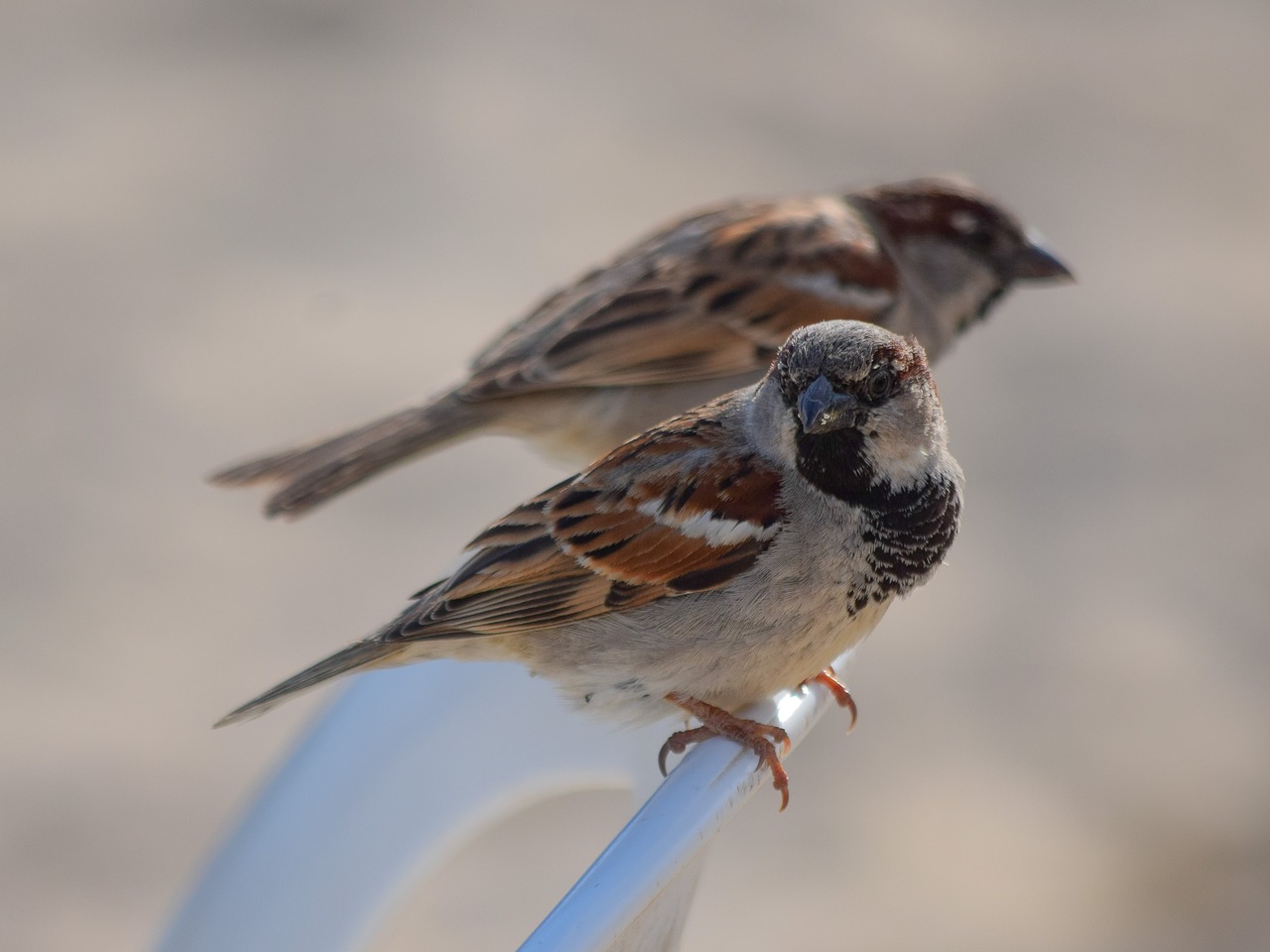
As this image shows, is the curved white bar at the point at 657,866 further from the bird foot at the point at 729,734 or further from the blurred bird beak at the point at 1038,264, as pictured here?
the blurred bird beak at the point at 1038,264

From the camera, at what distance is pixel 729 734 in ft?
5.87

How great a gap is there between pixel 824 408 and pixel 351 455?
0.98 metres

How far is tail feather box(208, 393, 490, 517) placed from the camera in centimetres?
252

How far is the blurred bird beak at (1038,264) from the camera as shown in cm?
308

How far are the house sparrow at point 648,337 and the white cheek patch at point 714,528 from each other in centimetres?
75

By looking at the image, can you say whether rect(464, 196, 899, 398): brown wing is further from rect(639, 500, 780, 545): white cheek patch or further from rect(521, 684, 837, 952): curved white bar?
rect(521, 684, 837, 952): curved white bar

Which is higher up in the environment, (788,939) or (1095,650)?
(1095,650)

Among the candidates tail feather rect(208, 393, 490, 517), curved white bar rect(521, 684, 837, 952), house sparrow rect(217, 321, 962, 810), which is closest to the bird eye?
house sparrow rect(217, 321, 962, 810)

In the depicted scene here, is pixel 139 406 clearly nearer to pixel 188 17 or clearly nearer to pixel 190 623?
pixel 190 623

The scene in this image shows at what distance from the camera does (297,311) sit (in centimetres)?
505

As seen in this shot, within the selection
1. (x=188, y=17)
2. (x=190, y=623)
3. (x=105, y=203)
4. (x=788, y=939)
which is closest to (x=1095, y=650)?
(x=788, y=939)

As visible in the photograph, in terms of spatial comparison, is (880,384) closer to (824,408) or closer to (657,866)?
(824,408)

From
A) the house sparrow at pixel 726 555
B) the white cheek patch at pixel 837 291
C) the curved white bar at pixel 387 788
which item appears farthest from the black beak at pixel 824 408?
the white cheek patch at pixel 837 291

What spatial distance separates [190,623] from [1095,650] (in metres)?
2.27
